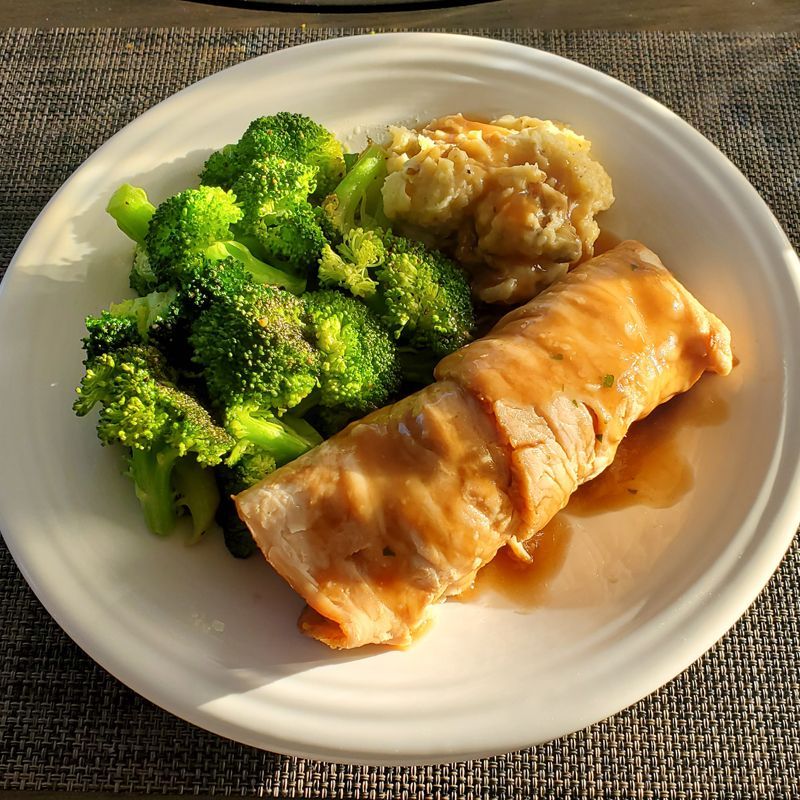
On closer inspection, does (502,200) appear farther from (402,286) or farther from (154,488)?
(154,488)

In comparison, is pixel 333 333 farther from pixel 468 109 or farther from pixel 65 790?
pixel 65 790

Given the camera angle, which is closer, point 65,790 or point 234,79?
point 65,790

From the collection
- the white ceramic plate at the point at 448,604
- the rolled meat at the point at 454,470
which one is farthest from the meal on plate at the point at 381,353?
the white ceramic plate at the point at 448,604

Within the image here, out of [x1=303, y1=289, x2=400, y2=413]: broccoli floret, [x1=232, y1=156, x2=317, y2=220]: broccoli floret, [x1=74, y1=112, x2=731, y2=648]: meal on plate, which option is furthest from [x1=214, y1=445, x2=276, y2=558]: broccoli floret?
[x1=232, y1=156, x2=317, y2=220]: broccoli floret

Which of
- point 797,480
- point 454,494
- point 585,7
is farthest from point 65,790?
point 585,7

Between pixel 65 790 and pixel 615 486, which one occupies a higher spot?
pixel 615 486

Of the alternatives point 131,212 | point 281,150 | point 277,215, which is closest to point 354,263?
point 277,215
